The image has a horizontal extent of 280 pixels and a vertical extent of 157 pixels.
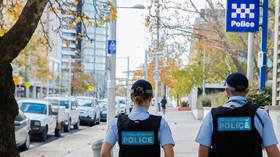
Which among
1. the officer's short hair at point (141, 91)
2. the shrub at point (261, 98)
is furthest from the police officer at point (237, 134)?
the shrub at point (261, 98)

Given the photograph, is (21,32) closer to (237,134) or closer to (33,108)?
(237,134)

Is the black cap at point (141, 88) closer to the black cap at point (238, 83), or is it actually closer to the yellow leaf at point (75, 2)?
the black cap at point (238, 83)

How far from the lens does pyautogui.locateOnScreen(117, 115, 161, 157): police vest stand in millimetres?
5516

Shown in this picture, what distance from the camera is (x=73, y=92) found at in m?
109

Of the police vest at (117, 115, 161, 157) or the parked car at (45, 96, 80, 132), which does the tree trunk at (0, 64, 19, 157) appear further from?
the parked car at (45, 96, 80, 132)

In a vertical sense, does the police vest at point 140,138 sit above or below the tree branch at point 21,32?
below

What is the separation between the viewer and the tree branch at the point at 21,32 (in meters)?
8.80

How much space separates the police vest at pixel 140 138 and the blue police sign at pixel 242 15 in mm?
11135

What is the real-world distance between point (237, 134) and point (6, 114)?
165 inches

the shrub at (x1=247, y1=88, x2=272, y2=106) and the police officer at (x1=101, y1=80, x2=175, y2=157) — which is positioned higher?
the police officer at (x1=101, y1=80, x2=175, y2=157)

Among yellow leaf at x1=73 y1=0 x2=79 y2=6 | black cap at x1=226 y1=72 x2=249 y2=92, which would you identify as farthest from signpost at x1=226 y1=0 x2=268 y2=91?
black cap at x1=226 y1=72 x2=249 y2=92

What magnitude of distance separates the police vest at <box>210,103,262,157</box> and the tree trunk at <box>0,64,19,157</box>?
3.99 m

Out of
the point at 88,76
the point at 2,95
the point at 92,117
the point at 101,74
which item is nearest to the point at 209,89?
the point at 88,76

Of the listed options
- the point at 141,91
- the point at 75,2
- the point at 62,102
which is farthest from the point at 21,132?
the point at 62,102
